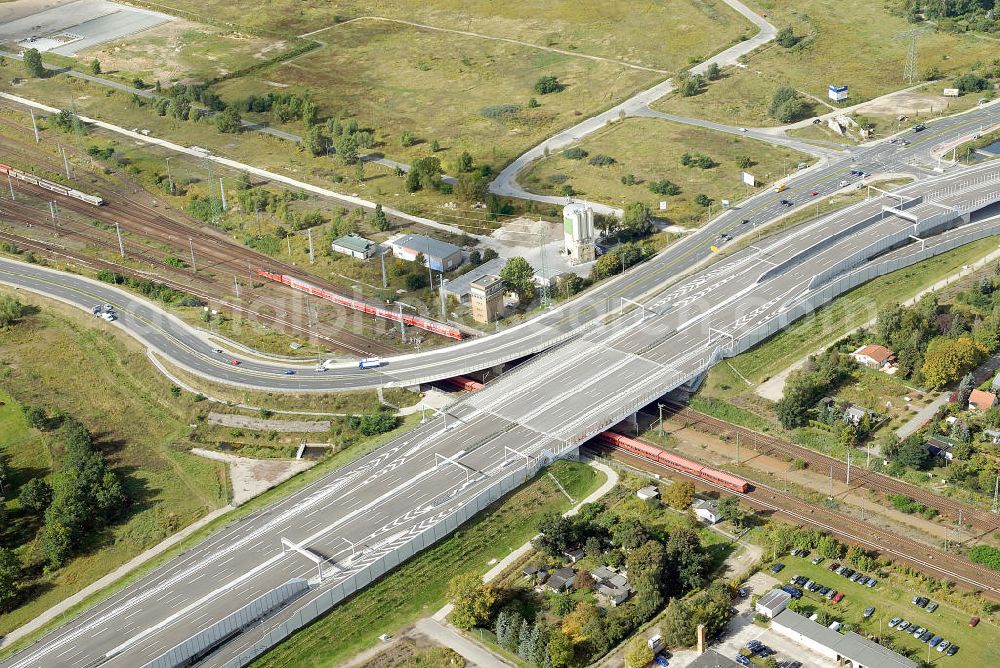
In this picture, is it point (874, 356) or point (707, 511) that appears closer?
point (707, 511)

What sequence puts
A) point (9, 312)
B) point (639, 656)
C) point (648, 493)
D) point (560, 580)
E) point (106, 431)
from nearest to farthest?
point (639, 656), point (560, 580), point (648, 493), point (106, 431), point (9, 312)

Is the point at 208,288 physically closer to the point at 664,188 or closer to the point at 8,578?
the point at 8,578

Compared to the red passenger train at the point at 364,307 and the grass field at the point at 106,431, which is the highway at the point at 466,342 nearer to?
the grass field at the point at 106,431

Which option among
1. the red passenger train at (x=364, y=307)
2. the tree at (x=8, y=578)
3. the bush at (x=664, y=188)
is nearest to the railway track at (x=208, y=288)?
the red passenger train at (x=364, y=307)

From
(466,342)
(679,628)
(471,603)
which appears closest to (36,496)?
(471,603)

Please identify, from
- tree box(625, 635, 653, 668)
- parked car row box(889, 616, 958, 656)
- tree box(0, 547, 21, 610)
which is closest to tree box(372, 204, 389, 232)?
tree box(0, 547, 21, 610)

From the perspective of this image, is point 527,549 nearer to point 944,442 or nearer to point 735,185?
point 944,442
